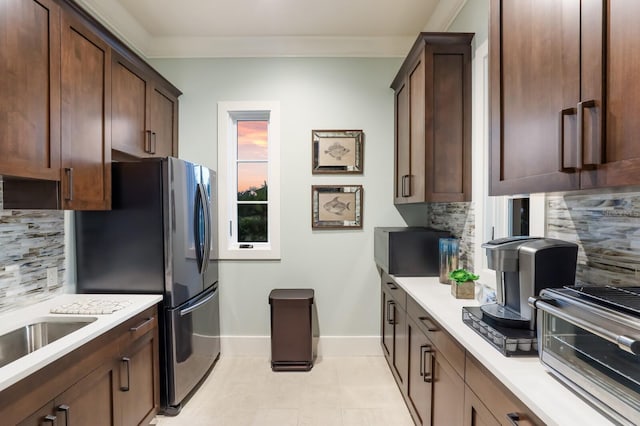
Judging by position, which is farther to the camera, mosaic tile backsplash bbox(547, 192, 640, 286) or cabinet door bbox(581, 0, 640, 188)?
mosaic tile backsplash bbox(547, 192, 640, 286)

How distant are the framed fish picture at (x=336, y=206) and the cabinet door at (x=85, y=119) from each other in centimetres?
168

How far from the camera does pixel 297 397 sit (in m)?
2.50

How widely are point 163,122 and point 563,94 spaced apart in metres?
2.88

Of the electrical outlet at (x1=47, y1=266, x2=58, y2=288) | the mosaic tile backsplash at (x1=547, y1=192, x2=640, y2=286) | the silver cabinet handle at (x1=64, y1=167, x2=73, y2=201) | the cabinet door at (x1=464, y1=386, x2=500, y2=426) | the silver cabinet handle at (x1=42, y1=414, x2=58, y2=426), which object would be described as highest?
the silver cabinet handle at (x1=64, y1=167, x2=73, y2=201)

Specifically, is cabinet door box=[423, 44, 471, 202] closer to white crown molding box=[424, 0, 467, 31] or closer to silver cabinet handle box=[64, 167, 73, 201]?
white crown molding box=[424, 0, 467, 31]

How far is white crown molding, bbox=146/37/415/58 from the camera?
3.09 metres

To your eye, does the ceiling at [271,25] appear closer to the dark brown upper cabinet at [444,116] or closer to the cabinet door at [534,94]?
the dark brown upper cabinet at [444,116]

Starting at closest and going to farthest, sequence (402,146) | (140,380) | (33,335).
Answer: (33,335) → (140,380) → (402,146)

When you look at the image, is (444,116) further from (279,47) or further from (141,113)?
(141,113)

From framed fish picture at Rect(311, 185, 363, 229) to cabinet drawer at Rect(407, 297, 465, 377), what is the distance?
1214mm

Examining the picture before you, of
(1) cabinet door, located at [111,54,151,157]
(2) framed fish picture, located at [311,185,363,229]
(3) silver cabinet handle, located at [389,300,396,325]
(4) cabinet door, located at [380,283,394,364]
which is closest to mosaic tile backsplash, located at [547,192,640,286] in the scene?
(3) silver cabinet handle, located at [389,300,396,325]

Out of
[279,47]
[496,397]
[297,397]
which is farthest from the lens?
[279,47]

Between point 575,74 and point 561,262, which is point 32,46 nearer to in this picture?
point 575,74

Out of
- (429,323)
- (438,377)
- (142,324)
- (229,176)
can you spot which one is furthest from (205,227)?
(438,377)
